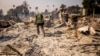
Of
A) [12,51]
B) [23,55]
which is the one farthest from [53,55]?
[12,51]

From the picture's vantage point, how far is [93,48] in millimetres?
10219

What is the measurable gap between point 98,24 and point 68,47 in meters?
9.67

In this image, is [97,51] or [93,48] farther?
[93,48]

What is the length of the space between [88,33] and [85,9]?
18.8 metres

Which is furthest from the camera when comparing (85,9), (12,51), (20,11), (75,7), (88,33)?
(20,11)

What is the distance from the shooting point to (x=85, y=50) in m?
9.83

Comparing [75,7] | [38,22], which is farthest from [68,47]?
[75,7]

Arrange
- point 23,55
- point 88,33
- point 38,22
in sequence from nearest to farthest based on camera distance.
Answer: point 23,55, point 38,22, point 88,33

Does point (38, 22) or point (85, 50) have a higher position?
point (38, 22)

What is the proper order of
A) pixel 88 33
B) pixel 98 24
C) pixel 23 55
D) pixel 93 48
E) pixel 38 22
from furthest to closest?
pixel 98 24 → pixel 88 33 → pixel 38 22 → pixel 93 48 → pixel 23 55

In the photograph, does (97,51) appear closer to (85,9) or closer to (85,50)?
(85,50)

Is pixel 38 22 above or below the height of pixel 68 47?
above

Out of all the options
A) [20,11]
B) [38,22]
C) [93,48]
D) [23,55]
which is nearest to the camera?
[23,55]

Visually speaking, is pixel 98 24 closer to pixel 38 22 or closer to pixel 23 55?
pixel 38 22
